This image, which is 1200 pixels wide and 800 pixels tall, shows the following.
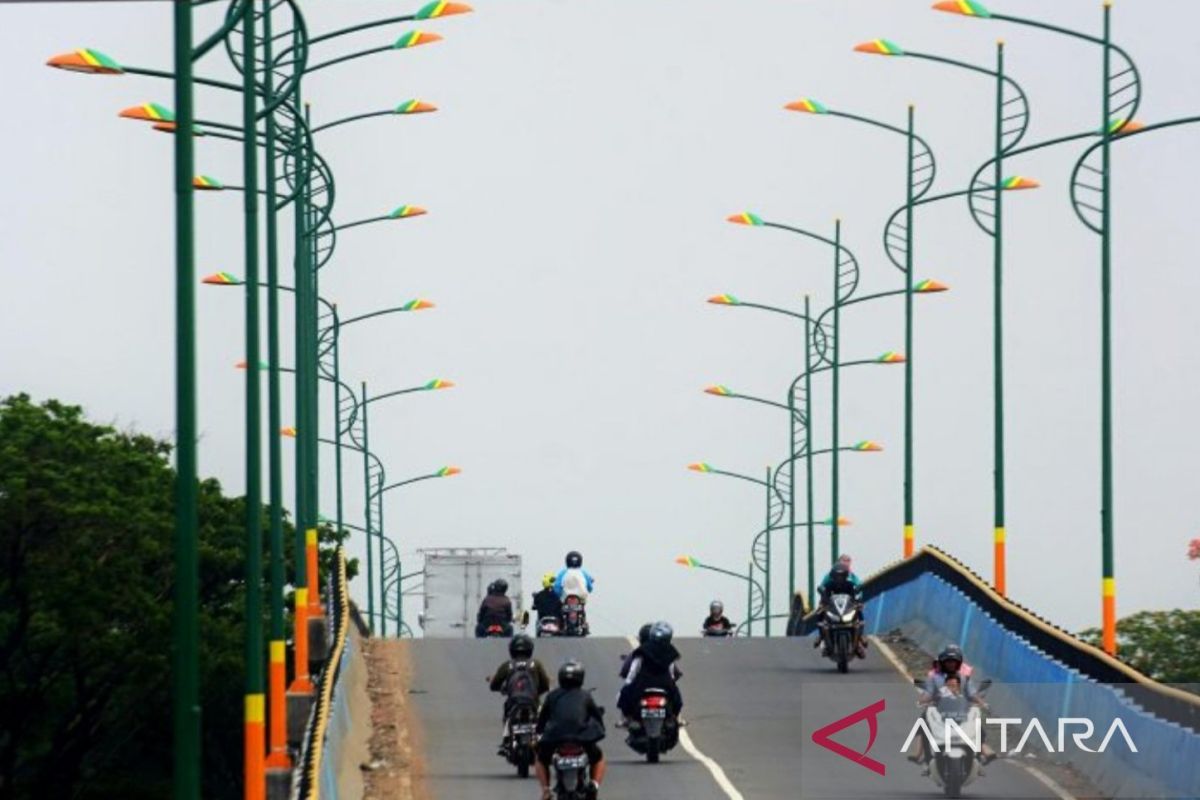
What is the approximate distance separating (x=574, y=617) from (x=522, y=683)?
763 inches

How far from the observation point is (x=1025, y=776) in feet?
118

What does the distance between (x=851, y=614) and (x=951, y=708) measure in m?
Answer: 15.6

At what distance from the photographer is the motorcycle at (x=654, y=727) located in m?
37.7

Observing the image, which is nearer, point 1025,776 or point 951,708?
point 951,708

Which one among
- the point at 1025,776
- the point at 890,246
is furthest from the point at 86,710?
the point at 1025,776

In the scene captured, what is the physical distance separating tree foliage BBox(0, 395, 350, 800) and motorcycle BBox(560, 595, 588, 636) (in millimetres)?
A: 14815

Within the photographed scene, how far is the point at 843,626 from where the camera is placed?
4872 centimetres

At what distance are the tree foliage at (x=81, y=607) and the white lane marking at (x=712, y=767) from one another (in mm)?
27949

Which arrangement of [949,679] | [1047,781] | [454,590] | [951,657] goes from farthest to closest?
1. [454,590]
2. [1047,781]
3. [949,679]
4. [951,657]

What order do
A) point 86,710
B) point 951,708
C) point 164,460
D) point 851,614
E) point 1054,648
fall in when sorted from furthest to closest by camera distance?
point 164,460 → point 86,710 → point 851,614 → point 1054,648 → point 951,708

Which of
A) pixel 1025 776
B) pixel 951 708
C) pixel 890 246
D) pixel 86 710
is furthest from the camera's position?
pixel 86 710

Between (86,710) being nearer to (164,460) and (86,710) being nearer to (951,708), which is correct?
(164,460)

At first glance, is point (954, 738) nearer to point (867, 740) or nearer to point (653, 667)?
point (653, 667)

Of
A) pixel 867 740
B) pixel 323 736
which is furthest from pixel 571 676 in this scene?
pixel 867 740
